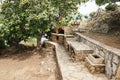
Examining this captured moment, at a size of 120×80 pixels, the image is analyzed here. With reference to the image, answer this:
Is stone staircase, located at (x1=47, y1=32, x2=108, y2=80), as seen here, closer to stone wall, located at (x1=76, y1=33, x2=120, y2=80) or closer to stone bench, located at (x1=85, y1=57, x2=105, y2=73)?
stone bench, located at (x1=85, y1=57, x2=105, y2=73)

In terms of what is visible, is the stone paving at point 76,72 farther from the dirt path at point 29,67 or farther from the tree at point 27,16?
the tree at point 27,16

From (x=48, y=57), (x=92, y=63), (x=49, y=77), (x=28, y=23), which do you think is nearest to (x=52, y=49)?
(x=48, y=57)

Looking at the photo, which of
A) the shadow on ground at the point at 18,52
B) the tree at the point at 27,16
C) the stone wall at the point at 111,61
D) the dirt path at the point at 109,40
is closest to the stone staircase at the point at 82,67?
the stone wall at the point at 111,61

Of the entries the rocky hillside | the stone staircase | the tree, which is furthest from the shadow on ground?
the rocky hillside

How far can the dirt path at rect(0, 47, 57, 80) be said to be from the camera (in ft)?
30.6

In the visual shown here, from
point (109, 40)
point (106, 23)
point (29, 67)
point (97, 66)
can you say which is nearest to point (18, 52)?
point (29, 67)

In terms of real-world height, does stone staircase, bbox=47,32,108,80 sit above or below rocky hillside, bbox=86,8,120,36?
below

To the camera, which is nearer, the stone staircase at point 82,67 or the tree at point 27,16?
the stone staircase at point 82,67

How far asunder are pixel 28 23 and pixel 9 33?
1974 mm

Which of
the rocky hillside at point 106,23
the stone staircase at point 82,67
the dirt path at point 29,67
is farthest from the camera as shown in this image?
the rocky hillside at point 106,23

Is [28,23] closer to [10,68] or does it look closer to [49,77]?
[10,68]

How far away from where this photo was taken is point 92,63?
24.5 feet

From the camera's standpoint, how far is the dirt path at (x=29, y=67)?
9336mm

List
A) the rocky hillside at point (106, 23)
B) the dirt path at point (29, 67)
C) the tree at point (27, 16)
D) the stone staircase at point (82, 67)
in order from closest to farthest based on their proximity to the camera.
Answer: the stone staircase at point (82, 67) < the dirt path at point (29, 67) < the tree at point (27, 16) < the rocky hillside at point (106, 23)
